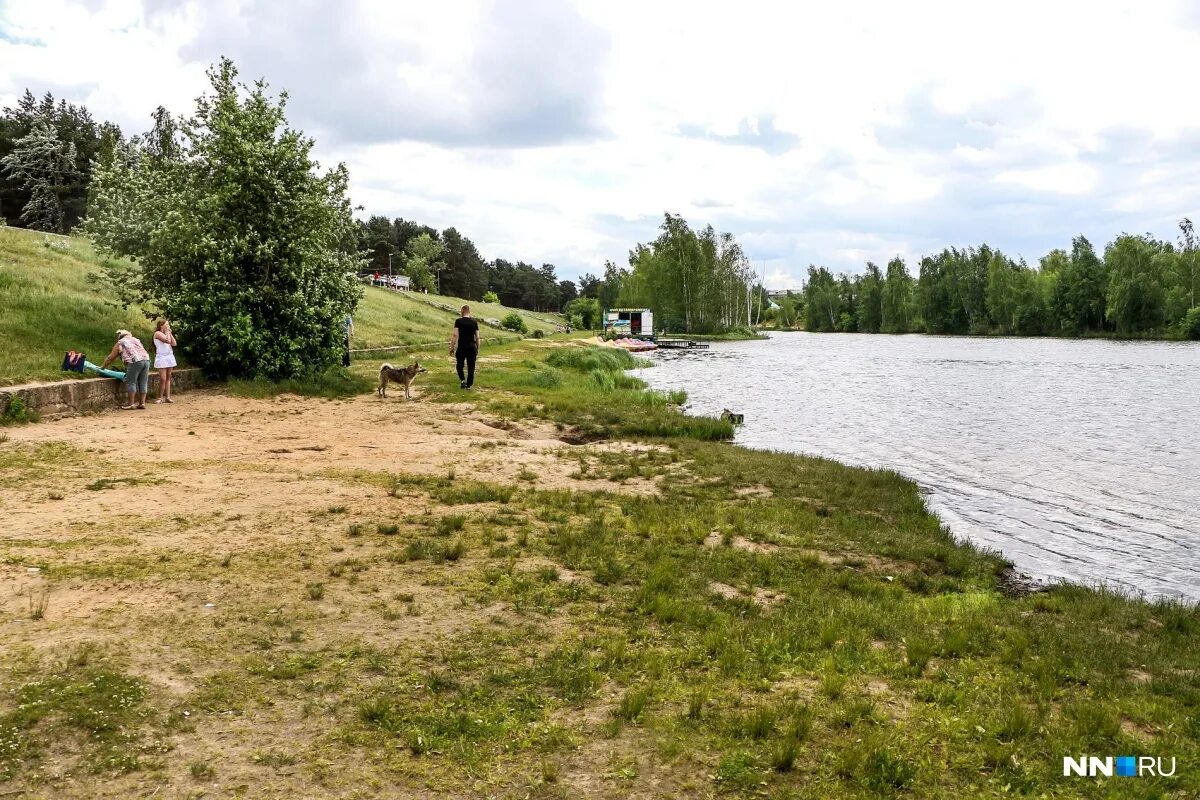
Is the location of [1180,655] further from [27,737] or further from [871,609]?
[27,737]

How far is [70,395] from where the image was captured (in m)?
15.1

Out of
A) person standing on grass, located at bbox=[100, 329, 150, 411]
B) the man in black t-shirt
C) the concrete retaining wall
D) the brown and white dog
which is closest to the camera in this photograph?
the concrete retaining wall

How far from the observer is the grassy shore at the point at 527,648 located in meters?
4.46

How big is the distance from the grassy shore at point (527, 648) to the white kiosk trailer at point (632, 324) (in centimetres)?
7407

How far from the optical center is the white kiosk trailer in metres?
85.8

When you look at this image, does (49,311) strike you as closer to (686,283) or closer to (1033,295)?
(686,283)

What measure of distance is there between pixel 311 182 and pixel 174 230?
3.66 metres

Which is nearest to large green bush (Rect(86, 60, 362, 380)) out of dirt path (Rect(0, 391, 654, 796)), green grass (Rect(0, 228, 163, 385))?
green grass (Rect(0, 228, 163, 385))

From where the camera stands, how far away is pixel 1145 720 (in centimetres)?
531

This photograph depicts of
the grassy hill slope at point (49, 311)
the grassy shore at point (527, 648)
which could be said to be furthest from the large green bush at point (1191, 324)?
the grassy shore at point (527, 648)

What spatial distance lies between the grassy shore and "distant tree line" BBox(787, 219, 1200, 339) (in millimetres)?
103364

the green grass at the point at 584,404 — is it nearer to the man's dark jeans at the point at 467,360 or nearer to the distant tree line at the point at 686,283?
the man's dark jeans at the point at 467,360

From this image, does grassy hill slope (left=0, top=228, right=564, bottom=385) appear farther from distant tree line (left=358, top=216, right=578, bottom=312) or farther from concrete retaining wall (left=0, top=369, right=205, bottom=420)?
distant tree line (left=358, top=216, right=578, bottom=312)

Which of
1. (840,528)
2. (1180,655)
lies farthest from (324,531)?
(1180,655)
